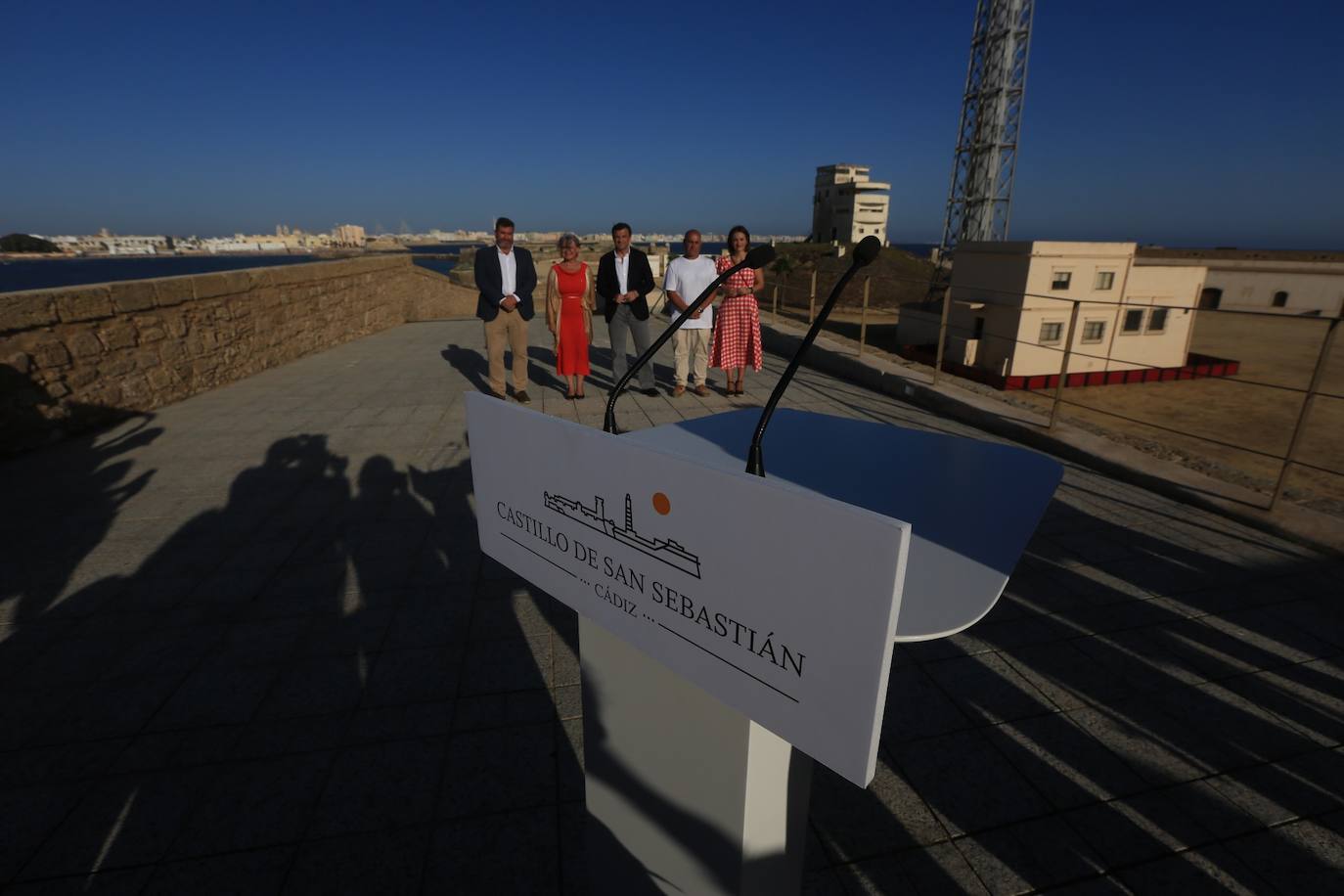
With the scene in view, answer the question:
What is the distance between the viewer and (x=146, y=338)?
654 centimetres

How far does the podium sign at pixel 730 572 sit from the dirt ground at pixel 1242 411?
14.0 ft

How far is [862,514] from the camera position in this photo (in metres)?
0.61

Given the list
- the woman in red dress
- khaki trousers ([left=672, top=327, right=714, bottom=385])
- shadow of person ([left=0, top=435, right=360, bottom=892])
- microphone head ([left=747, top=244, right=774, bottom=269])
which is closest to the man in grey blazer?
the woman in red dress

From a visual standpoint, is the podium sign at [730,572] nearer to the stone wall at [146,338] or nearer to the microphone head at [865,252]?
the microphone head at [865,252]

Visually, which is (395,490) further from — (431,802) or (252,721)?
(431,802)

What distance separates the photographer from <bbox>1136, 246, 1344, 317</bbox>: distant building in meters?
26.3

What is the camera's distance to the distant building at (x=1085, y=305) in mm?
19031

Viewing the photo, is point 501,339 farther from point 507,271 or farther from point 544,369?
point 544,369

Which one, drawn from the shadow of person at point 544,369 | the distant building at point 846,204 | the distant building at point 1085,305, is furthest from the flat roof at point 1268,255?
the distant building at point 846,204

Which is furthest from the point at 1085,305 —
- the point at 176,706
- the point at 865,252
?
the point at 176,706

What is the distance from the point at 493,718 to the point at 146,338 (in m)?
6.77

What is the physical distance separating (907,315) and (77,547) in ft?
95.1

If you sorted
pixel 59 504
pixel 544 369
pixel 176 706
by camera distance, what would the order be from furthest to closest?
1. pixel 544 369
2. pixel 59 504
3. pixel 176 706

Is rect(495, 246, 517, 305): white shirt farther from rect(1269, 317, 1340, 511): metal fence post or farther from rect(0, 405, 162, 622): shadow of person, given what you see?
rect(1269, 317, 1340, 511): metal fence post
